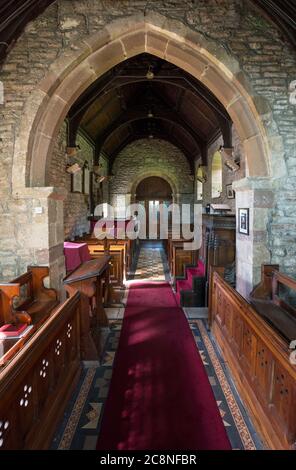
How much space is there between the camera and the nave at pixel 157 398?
2.00m

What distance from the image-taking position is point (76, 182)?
717 cm

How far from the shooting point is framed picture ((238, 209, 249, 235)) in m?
3.66

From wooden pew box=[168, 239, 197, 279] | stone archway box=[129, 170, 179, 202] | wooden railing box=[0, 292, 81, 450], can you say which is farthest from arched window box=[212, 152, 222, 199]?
wooden railing box=[0, 292, 81, 450]

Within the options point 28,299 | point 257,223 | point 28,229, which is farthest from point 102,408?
point 257,223

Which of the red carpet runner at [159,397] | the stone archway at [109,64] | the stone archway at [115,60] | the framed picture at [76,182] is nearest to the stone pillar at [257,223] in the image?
the stone archway at [109,64]

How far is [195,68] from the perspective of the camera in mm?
3668

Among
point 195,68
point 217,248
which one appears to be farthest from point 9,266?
point 195,68

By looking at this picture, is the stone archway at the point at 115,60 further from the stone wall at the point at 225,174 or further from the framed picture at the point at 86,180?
the framed picture at the point at 86,180

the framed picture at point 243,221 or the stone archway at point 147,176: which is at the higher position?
the stone archway at point 147,176

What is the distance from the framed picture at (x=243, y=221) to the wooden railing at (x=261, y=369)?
0.94 m

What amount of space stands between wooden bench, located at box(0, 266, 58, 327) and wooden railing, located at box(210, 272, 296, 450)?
194cm

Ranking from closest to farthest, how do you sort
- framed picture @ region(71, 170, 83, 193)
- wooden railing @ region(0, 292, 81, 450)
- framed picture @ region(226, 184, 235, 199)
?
wooden railing @ region(0, 292, 81, 450)
framed picture @ region(226, 184, 235, 199)
framed picture @ region(71, 170, 83, 193)

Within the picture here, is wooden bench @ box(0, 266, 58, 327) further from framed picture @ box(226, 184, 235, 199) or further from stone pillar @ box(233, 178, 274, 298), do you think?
framed picture @ box(226, 184, 235, 199)
